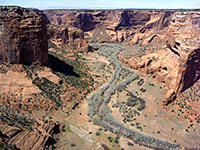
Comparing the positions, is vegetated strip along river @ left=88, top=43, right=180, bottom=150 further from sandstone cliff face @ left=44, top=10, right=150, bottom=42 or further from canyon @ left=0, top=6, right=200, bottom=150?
sandstone cliff face @ left=44, top=10, right=150, bottom=42

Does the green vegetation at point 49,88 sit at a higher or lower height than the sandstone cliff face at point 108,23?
lower

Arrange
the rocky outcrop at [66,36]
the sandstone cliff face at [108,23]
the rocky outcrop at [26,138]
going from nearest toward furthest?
the rocky outcrop at [26,138]
the rocky outcrop at [66,36]
the sandstone cliff face at [108,23]

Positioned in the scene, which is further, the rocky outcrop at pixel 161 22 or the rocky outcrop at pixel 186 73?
the rocky outcrop at pixel 161 22

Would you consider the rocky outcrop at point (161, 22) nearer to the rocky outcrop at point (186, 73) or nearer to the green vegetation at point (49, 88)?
the rocky outcrop at point (186, 73)

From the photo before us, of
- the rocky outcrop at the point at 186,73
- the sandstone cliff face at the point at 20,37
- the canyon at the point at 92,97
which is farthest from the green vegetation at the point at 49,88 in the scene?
the rocky outcrop at the point at 186,73

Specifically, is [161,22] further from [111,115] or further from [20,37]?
[20,37]
